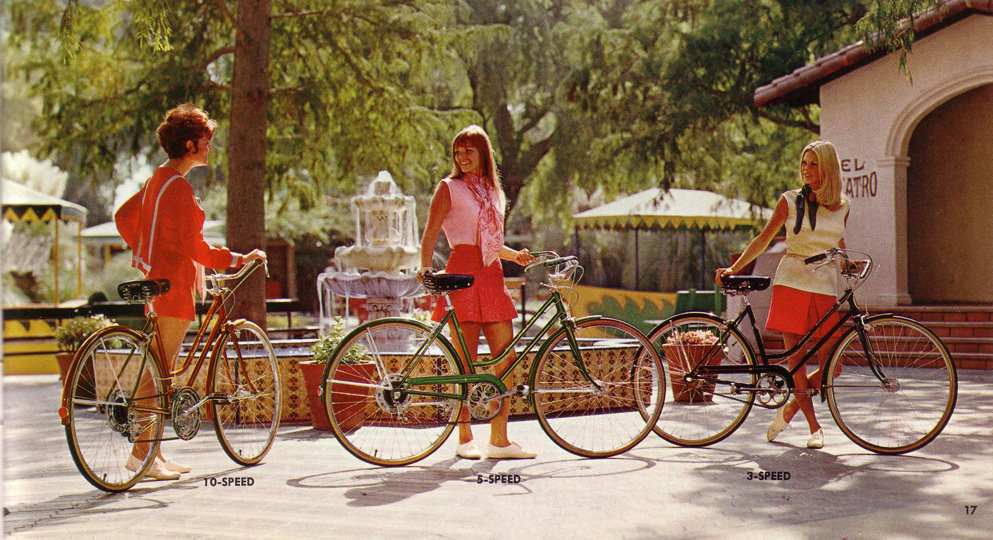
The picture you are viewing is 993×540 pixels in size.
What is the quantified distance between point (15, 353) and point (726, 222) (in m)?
12.9

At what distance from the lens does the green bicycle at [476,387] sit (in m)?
4.95

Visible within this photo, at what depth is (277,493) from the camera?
447 cm

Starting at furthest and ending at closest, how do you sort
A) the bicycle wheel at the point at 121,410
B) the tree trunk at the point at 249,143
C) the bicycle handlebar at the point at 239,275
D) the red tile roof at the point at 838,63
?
the tree trunk at the point at 249,143 → the red tile roof at the point at 838,63 → the bicycle handlebar at the point at 239,275 → the bicycle wheel at the point at 121,410

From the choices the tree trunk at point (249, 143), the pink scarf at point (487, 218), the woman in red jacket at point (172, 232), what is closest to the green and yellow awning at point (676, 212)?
the tree trunk at point (249, 143)

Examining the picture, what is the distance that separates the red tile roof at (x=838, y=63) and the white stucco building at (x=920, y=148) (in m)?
0.01

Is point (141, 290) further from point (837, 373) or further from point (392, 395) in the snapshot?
point (837, 373)

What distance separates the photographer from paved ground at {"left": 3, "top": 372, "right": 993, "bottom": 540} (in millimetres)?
3826

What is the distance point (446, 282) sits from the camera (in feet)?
16.2

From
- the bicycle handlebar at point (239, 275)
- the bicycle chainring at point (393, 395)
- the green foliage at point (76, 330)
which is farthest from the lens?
the green foliage at point (76, 330)

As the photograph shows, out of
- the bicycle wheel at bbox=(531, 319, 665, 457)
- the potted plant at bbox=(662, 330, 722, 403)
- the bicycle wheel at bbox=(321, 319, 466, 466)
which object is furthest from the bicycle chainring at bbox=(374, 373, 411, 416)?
the potted plant at bbox=(662, 330, 722, 403)

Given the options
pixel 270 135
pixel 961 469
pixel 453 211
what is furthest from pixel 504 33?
pixel 961 469

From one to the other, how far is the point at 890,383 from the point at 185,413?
3.50 m

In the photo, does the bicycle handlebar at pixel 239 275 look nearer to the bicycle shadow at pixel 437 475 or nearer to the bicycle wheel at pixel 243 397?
the bicycle wheel at pixel 243 397

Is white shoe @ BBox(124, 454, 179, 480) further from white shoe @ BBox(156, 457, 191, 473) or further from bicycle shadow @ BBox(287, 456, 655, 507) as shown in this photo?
bicycle shadow @ BBox(287, 456, 655, 507)
